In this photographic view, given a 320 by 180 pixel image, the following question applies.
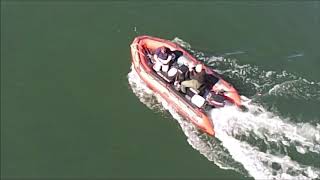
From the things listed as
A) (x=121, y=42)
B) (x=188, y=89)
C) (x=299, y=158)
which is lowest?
(x=299, y=158)

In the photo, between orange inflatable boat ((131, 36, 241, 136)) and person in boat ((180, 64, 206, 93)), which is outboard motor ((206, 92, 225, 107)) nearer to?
orange inflatable boat ((131, 36, 241, 136))

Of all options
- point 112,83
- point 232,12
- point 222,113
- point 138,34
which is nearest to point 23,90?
point 112,83

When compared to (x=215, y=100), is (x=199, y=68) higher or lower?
higher

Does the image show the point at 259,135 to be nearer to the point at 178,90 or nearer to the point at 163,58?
the point at 178,90

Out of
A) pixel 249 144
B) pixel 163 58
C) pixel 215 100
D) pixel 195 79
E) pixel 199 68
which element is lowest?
pixel 249 144

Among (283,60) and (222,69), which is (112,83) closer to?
(222,69)

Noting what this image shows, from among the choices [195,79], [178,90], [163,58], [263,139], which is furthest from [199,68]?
[263,139]

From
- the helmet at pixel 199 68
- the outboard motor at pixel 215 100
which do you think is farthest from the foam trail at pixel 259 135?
the helmet at pixel 199 68
